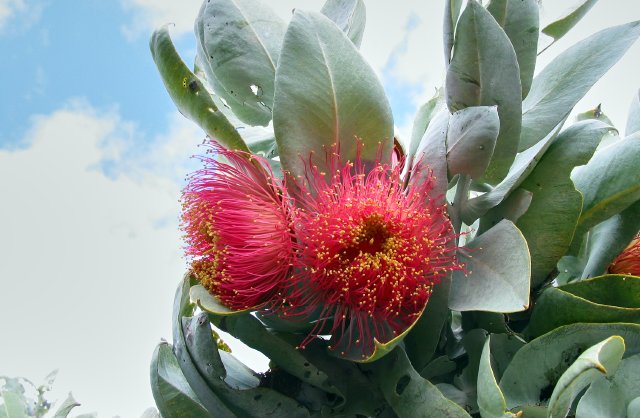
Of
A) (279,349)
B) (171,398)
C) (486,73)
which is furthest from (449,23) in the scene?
(171,398)

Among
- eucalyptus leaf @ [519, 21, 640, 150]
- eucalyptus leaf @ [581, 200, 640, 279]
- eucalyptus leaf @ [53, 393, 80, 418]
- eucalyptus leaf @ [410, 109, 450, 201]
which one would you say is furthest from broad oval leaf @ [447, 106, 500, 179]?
eucalyptus leaf @ [53, 393, 80, 418]

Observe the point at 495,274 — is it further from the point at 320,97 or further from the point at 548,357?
the point at 320,97

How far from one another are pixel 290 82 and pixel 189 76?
0.42 feet

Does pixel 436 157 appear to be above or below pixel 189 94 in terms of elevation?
below

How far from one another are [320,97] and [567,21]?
0.37 meters

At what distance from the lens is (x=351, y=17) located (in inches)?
36.0

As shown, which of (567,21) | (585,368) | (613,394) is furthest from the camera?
(567,21)

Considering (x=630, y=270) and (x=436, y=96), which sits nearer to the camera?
(x=630, y=270)

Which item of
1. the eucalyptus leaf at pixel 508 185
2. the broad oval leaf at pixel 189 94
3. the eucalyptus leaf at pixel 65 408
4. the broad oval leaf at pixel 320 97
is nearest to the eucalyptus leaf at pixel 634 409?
the eucalyptus leaf at pixel 508 185

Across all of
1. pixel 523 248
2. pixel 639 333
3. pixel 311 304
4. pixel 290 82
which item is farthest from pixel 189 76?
pixel 639 333

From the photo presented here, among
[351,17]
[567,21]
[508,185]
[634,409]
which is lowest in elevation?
[634,409]

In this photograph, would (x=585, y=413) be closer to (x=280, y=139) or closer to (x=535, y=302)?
(x=535, y=302)

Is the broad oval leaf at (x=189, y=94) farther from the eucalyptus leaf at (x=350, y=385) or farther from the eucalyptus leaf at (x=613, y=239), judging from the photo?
the eucalyptus leaf at (x=613, y=239)

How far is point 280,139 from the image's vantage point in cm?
72
